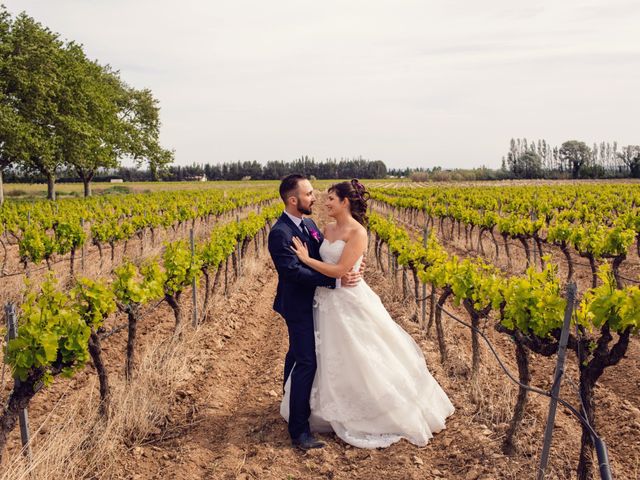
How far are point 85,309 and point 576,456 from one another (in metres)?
4.23

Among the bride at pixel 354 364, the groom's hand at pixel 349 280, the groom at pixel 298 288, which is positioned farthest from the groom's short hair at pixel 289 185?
the groom's hand at pixel 349 280

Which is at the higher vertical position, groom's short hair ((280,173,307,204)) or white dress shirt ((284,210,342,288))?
groom's short hair ((280,173,307,204))

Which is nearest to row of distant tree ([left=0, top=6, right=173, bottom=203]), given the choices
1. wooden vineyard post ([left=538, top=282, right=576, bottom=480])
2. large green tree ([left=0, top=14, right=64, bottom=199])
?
large green tree ([left=0, top=14, right=64, bottom=199])

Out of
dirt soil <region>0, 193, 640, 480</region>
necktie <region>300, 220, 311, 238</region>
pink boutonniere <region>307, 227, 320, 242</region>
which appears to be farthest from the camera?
pink boutonniere <region>307, 227, 320, 242</region>

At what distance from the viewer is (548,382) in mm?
5613

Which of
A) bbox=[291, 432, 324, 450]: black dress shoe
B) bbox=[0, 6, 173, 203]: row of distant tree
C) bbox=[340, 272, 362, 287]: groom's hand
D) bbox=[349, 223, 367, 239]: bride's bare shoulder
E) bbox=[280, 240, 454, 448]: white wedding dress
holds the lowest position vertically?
bbox=[291, 432, 324, 450]: black dress shoe

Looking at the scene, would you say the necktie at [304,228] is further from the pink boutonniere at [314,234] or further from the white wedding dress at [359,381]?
the white wedding dress at [359,381]

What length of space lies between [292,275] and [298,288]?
0.21 meters

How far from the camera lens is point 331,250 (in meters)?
4.05

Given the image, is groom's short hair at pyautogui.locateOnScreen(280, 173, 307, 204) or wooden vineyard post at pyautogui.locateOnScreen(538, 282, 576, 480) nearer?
wooden vineyard post at pyautogui.locateOnScreen(538, 282, 576, 480)

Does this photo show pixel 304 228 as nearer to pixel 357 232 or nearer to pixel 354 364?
pixel 357 232

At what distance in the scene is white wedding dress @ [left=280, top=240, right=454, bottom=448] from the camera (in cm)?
406

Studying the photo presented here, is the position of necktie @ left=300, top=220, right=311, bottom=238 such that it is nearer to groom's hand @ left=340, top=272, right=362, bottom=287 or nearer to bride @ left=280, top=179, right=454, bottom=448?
bride @ left=280, top=179, right=454, bottom=448

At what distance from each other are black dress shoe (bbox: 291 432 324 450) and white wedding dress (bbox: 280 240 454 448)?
7.1 inches
